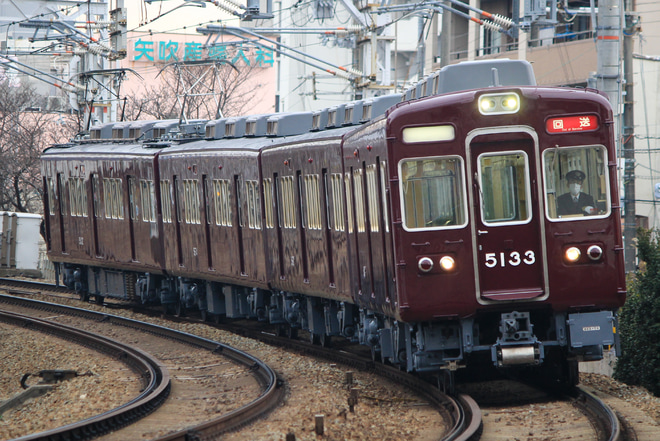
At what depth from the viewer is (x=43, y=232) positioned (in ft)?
91.9

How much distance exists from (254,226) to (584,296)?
26.9 ft

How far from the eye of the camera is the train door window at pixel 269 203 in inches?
677

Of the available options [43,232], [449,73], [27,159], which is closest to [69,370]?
[449,73]

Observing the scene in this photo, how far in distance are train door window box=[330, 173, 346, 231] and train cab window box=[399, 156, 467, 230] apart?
3275 mm

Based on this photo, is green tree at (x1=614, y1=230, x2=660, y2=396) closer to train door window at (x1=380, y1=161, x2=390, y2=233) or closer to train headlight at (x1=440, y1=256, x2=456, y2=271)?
train headlight at (x1=440, y1=256, x2=456, y2=271)

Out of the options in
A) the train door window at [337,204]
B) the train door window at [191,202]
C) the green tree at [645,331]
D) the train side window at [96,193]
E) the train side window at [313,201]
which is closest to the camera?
the green tree at [645,331]

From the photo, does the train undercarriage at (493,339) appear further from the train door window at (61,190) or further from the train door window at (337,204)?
the train door window at (61,190)

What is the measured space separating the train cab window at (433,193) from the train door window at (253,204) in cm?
732

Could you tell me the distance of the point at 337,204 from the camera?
14.1m

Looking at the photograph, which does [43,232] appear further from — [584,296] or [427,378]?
[584,296]

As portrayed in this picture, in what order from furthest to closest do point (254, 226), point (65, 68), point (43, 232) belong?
point (65, 68) < point (43, 232) < point (254, 226)

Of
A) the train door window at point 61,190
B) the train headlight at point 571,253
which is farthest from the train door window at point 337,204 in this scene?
the train door window at point 61,190

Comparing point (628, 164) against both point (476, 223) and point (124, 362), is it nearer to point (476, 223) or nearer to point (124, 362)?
point (124, 362)

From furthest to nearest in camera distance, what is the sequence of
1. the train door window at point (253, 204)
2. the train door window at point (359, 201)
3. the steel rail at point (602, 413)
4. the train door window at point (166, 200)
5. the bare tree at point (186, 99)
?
the bare tree at point (186, 99) < the train door window at point (166, 200) < the train door window at point (253, 204) < the train door window at point (359, 201) < the steel rail at point (602, 413)
